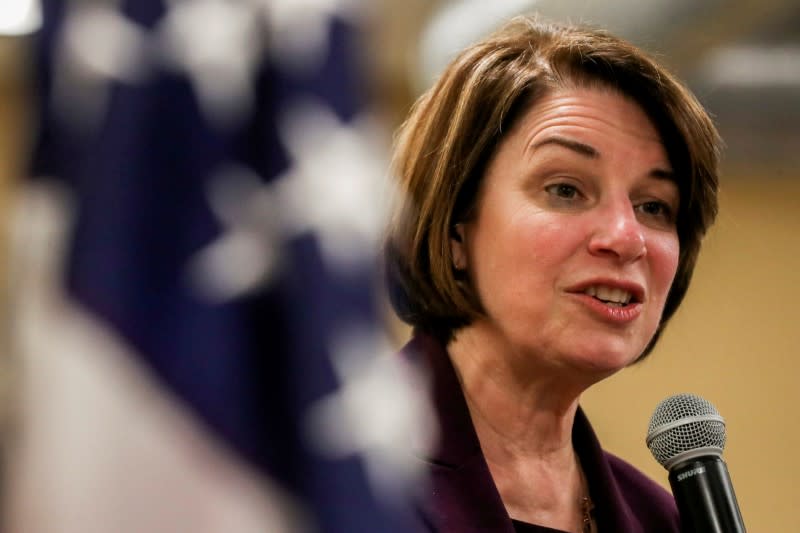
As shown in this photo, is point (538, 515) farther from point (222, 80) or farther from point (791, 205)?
point (791, 205)

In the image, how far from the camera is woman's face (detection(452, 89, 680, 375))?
1.48 metres

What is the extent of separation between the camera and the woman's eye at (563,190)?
153 cm

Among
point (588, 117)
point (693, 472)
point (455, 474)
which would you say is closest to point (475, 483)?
point (455, 474)

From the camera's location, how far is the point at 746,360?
4090mm

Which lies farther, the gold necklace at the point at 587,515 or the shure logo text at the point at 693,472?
the gold necklace at the point at 587,515

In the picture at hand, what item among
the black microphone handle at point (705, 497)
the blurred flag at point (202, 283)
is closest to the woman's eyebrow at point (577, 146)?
the black microphone handle at point (705, 497)

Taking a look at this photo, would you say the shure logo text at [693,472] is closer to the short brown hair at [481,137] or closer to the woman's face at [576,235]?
the woman's face at [576,235]

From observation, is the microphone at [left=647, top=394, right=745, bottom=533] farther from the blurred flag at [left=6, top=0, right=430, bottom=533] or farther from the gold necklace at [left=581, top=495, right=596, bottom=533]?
the blurred flag at [left=6, top=0, right=430, bottom=533]

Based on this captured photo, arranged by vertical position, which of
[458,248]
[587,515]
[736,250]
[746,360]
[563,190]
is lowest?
[746,360]

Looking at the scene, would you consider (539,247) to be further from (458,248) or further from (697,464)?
(697,464)

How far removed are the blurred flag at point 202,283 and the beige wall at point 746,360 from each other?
334 centimetres

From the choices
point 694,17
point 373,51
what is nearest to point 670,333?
point 694,17

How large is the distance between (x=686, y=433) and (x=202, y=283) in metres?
0.96

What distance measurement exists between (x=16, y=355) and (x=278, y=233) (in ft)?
0.52
